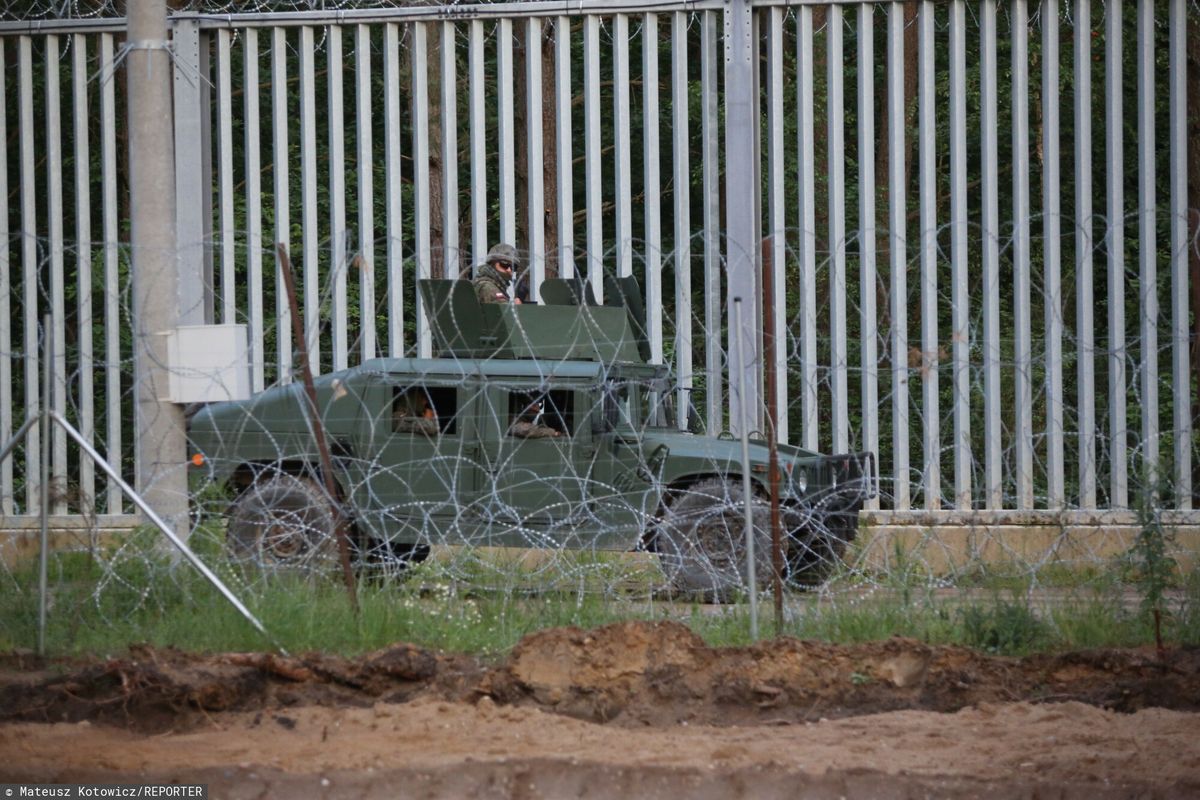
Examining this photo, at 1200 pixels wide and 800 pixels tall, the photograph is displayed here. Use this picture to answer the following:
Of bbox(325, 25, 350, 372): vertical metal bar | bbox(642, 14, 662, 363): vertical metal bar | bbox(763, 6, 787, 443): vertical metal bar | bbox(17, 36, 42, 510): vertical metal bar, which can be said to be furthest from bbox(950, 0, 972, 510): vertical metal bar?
bbox(17, 36, 42, 510): vertical metal bar

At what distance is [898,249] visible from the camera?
475 inches

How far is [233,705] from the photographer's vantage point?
7.39 meters

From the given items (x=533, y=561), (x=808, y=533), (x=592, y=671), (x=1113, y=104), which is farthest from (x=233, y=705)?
(x=1113, y=104)

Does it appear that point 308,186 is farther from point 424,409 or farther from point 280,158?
point 424,409

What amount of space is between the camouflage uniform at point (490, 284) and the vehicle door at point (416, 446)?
1.51 meters

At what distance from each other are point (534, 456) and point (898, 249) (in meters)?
3.70

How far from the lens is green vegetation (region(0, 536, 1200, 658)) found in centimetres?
825

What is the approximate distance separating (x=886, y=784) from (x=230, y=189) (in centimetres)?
886

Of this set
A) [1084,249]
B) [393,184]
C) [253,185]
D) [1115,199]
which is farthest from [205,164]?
[1115,199]

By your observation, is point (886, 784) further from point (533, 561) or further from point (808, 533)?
point (533, 561)

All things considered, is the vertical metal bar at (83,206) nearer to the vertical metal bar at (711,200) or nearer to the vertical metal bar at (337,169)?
the vertical metal bar at (337,169)

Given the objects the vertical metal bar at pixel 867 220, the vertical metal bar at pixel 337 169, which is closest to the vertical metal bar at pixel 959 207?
the vertical metal bar at pixel 867 220

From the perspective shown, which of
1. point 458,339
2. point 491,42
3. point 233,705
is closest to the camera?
point 233,705

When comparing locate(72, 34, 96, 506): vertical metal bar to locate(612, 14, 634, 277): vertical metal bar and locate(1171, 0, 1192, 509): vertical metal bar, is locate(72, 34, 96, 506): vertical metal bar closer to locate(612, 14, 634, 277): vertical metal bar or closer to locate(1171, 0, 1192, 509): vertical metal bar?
locate(612, 14, 634, 277): vertical metal bar
